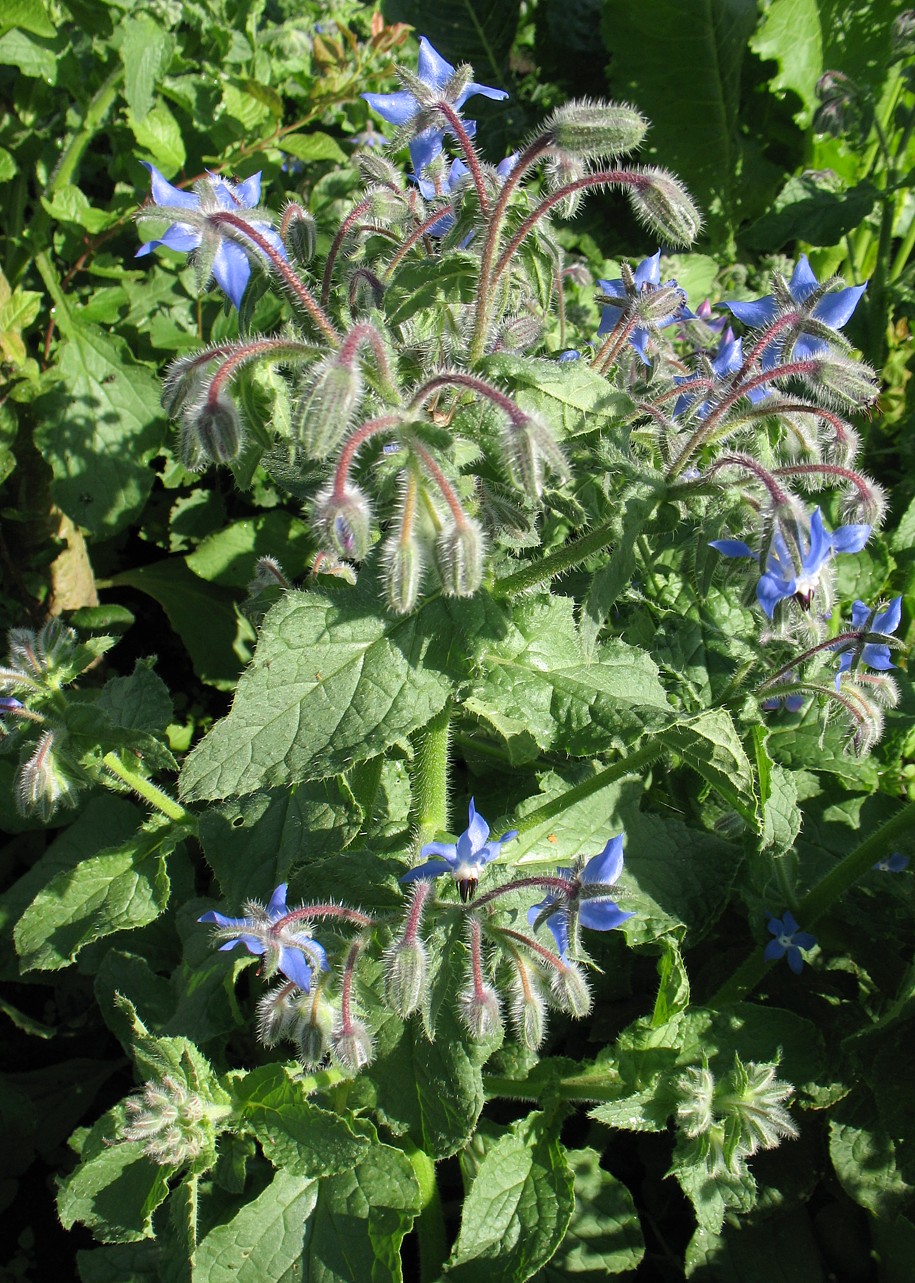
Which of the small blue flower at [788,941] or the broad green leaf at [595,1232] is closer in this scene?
the broad green leaf at [595,1232]

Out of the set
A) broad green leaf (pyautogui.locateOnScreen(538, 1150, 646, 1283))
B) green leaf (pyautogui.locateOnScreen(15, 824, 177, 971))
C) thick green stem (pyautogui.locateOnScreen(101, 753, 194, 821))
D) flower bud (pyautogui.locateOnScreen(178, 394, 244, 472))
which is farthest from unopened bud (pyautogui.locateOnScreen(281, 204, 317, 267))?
broad green leaf (pyautogui.locateOnScreen(538, 1150, 646, 1283))

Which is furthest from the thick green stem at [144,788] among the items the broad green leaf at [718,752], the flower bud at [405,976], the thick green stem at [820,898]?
the thick green stem at [820,898]

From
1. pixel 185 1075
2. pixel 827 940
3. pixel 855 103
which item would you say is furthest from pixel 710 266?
pixel 185 1075

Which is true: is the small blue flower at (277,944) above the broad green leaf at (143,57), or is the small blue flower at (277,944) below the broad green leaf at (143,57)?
below

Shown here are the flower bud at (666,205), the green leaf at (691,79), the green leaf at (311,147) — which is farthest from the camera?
the green leaf at (691,79)

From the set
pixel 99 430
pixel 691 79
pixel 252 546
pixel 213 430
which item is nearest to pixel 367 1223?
pixel 213 430

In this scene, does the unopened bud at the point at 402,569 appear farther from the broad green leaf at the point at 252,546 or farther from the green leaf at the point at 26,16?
the green leaf at the point at 26,16

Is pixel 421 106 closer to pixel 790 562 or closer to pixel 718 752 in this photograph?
pixel 790 562

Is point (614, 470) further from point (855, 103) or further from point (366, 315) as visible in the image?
point (855, 103)
